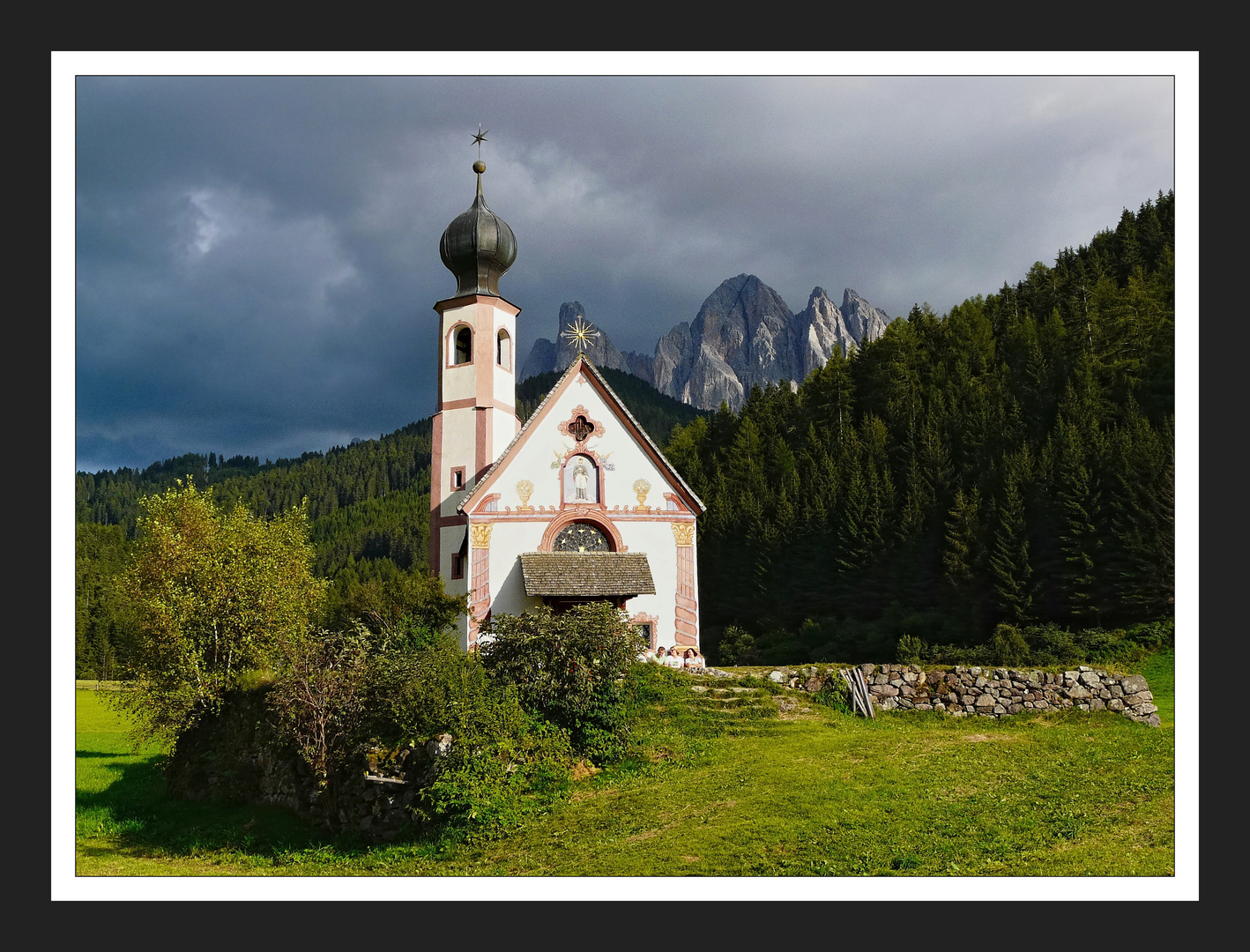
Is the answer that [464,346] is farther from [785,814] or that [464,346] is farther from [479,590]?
[785,814]

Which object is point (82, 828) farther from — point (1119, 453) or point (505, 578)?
point (1119, 453)

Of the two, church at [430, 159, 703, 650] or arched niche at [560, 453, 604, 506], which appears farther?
arched niche at [560, 453, 604, 506]

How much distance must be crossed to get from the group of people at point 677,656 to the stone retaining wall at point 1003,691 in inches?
222

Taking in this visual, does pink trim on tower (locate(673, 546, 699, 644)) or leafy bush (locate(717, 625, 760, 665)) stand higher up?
pink trim on tower (locate(673, 546, 699, 644))

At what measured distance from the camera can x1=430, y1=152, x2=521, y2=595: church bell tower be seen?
31609 mm

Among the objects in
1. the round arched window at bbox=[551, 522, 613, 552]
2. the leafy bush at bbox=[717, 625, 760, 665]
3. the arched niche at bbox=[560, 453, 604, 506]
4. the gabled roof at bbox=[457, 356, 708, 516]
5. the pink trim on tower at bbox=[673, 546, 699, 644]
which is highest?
the gabled roof at bbox=[457, 356, 708, 516]

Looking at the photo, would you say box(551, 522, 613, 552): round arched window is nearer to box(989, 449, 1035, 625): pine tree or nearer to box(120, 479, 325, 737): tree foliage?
box(120, 479, 325, 737): tree foliage

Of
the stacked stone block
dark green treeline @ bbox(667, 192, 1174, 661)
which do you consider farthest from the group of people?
dark green treeline @ bbox(667, 192, 1174, 661)

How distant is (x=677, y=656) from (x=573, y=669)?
385 inches

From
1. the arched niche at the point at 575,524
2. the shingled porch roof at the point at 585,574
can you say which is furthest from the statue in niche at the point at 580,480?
the shingled porch roof at the point at 585,574

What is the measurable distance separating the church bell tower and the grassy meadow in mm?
12277

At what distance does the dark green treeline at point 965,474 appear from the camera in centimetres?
4106

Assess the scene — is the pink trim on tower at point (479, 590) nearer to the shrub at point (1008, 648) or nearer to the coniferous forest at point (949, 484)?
the coniferous forest at point (949, 484)

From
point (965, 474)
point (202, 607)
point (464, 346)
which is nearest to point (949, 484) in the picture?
point (965, 474)
